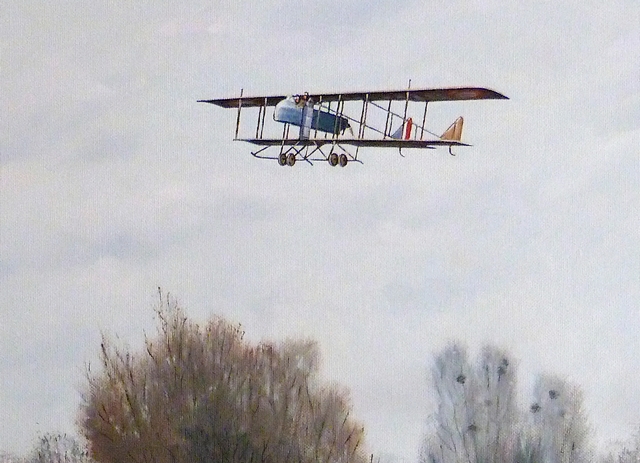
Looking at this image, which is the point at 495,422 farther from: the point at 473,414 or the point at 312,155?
the point at 312,155

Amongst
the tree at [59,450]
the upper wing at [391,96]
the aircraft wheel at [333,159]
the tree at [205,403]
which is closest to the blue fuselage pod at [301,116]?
the upper wing at [391,96]

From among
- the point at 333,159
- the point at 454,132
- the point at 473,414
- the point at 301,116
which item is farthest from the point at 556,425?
the point at 301,116

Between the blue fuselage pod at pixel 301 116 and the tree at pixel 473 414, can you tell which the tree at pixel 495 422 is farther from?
the blue fuselage pod at pixel 301 116

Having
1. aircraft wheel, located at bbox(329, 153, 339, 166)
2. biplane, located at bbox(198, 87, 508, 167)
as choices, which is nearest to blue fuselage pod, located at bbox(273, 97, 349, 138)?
biplane, located at bbox(198, 87, 508, 167)

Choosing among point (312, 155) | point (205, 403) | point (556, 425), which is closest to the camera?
point (312, 155)

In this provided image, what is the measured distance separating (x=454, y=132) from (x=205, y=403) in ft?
10.1

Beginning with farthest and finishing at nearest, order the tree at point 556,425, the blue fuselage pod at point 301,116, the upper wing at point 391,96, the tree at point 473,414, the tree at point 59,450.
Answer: the tree at point 473,414 < the tree at point 556,425 < the tree at point 59,450 < the blue fuselage pod at point 301,116 < the upper wing at point 391,96

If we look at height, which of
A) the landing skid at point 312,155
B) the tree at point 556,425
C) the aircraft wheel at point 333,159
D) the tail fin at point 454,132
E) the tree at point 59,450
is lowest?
the tree at point 59,450

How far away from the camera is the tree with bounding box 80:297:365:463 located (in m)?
10.7

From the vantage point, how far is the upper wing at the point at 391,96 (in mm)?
9797

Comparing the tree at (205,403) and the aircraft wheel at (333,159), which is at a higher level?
the aircraft wheel at (333,159)

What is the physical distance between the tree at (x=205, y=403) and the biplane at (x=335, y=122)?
5.39ft

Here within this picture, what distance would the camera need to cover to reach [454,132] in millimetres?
10180

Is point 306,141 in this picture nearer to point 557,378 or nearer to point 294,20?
point 294,20
